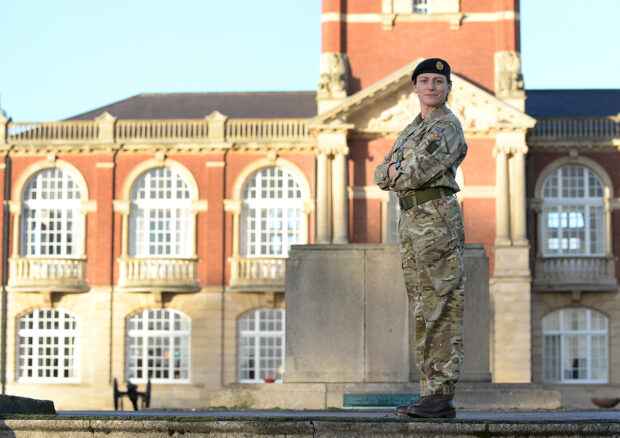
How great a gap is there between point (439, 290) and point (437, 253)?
0.23 meters

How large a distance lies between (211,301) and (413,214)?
2804 centimetres

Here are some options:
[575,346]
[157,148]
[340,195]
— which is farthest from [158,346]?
[575,346]

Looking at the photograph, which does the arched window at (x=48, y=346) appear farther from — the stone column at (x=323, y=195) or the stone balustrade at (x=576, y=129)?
the stone balustrade at (x=576, y=129)

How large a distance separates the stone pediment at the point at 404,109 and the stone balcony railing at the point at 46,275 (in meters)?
8.83

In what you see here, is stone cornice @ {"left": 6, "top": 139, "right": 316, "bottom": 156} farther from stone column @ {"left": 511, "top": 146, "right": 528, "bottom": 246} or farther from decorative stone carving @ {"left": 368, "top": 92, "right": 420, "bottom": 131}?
stone column @ {"left": 511, "top": 146, "right": 528, "bottom": 246}

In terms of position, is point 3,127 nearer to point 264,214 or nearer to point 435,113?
point 264,214

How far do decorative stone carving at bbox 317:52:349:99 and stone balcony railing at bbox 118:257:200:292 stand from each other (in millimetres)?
6662

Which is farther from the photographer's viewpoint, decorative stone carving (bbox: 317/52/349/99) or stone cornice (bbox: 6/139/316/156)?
stone cornice (bbox: 6/139/316/156)

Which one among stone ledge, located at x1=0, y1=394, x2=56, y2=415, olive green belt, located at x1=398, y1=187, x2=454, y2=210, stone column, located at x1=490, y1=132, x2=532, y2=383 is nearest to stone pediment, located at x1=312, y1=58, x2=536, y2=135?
stone column, located at x1=490, y1=132, x2=532, y2=383

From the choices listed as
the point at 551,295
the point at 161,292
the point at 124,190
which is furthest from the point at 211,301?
the point at 551,295

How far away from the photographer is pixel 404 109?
33344 millimetres

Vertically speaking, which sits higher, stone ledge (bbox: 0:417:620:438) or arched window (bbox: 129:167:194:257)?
arched window (bbox: 129:167:194:257)

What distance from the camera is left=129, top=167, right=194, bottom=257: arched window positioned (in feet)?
117

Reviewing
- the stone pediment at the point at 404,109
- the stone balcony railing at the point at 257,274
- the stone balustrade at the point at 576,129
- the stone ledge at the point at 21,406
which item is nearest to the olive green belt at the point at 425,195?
the stone ledge at the point at 21,406
